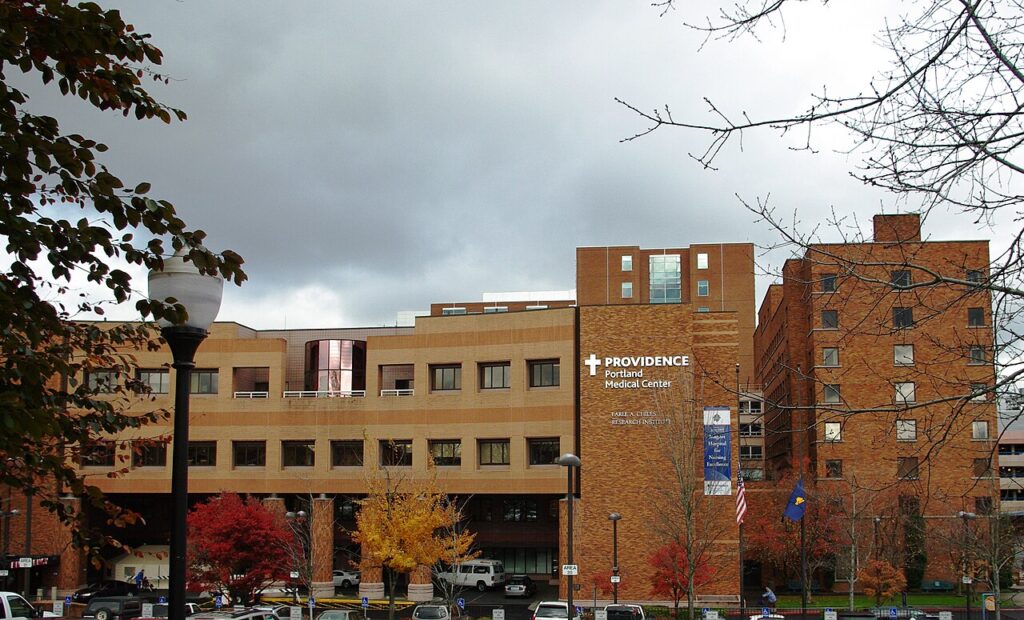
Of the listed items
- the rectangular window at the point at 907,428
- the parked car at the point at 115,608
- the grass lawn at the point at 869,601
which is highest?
the rectangular window at the point at 907,428

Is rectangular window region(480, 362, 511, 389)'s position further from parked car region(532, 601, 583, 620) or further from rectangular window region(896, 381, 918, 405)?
rectangular window region(896, 381, 918, 405)

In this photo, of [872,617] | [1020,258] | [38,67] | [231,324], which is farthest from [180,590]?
[231,324]

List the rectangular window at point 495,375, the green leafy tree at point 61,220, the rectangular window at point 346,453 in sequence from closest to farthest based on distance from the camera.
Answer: the green leafy tree at point 61,220, the rectangular window at point 495,375, the rectangular window at point 346,453

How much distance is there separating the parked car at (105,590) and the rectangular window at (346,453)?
43.9 ft

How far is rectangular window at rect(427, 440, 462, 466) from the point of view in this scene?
60156 mm

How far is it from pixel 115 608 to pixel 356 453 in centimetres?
2063

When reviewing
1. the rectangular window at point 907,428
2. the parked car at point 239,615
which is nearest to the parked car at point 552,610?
the parked car at point 239,615

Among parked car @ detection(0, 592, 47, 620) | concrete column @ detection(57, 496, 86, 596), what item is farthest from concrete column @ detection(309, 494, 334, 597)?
parked car @ detection(0, 592, 47, 620)

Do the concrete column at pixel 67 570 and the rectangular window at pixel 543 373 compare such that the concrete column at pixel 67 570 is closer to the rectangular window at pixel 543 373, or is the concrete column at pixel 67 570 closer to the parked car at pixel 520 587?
the parked car at pixel 520 587

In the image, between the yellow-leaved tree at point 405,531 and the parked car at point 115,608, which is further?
the yellow-leaved tree at point 405,531

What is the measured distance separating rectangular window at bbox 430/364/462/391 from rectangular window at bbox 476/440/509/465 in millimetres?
3908

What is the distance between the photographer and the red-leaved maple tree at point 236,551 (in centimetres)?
4550

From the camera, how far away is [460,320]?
61.2m

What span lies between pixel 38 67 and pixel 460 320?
175 ft
